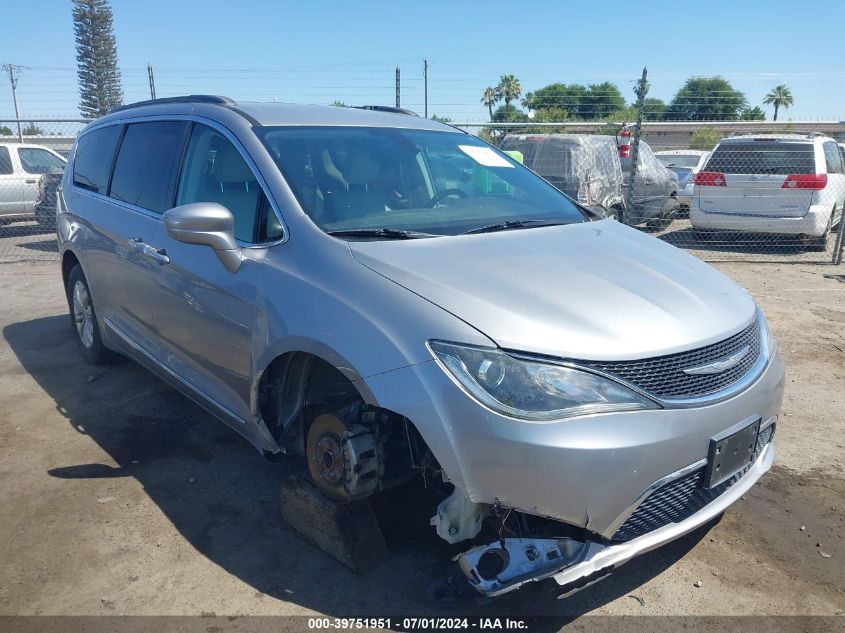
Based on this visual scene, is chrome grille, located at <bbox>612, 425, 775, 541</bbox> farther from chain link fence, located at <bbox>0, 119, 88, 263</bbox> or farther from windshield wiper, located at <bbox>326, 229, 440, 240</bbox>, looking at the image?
chain link fence, located at <bbox>0, 119, 88, 263</bbox>

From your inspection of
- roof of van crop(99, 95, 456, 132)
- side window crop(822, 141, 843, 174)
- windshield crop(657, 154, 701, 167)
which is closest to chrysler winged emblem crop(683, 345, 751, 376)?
roof of van crop(99, 95, 456, 132)

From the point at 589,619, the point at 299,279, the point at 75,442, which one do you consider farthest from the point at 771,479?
the point at 75,442

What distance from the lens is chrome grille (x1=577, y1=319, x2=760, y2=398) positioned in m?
2.23

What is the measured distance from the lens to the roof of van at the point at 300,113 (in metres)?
3.38

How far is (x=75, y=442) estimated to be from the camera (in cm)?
402

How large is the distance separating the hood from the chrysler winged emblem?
8 centimetres

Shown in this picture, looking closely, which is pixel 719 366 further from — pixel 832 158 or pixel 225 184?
pixel 832 158

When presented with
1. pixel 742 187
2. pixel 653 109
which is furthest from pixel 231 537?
pixel 653 109

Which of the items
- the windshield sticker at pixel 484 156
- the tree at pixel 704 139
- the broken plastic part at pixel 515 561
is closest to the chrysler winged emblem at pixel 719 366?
the broken plastic part at pixel 515 561

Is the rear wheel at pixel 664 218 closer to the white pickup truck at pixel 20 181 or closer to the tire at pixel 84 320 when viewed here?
the tire at pixel 84 320

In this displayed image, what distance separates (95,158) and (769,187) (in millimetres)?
9213

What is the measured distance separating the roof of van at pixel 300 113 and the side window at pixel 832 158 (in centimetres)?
893

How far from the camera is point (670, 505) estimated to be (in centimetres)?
237

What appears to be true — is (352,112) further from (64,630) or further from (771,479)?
(771,479)
